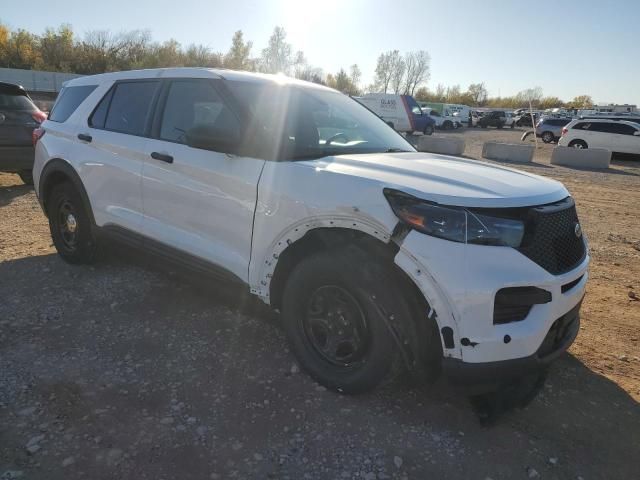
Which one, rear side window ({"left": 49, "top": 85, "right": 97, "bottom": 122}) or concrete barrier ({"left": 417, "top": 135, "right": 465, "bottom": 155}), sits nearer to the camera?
rear side window ({"left": 49, "top": 85, "right": 97, "bottom": 122})

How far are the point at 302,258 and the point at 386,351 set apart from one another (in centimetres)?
75

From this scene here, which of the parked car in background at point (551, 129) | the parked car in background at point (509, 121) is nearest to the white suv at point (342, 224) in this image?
the parked car in background at point (551, 129)

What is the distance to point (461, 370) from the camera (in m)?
2.36

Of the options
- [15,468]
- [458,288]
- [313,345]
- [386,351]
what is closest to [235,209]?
[313,345]

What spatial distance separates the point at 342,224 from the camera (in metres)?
2.65

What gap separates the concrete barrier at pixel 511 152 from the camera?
1856 cm

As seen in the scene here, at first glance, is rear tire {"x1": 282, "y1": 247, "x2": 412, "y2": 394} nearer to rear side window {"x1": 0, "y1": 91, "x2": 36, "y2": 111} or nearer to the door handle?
the door handle

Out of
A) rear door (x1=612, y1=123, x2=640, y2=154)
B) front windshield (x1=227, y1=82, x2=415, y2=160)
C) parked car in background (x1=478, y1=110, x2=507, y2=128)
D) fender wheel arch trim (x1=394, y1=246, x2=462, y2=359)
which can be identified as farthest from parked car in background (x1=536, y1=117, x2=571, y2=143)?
fender wheel arch trim (x1=394, y1=246, x2=462, y2=359)

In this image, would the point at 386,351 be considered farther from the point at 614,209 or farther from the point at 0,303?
the point at 614,209

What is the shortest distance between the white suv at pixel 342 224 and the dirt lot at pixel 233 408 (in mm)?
330

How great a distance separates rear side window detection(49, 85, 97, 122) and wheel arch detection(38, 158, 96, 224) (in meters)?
0.46

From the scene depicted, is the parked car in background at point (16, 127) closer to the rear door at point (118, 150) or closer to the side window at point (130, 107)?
the rear door at point (118, 150)

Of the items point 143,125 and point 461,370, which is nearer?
point 461,370

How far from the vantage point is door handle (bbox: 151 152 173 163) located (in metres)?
3.52
